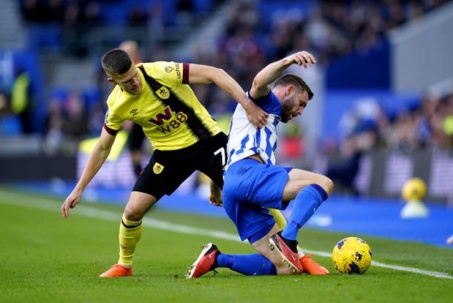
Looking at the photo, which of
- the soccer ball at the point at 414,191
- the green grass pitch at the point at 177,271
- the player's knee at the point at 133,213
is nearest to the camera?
the green grass pitch at the point at 177,271

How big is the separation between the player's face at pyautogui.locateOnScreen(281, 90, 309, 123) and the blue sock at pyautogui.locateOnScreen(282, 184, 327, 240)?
2.33 feet

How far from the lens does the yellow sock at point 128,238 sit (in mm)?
9349

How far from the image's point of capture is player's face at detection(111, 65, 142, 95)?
8914 millimetres

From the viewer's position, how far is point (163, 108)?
931cm

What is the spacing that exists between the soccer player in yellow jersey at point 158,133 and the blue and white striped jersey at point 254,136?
0.44m

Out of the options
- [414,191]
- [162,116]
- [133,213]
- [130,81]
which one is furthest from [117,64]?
[414,191]

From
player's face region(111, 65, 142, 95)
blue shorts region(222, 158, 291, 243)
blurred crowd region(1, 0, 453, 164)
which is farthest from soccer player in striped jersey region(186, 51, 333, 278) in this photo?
blurred crowd region(1, 0, 453, 164)

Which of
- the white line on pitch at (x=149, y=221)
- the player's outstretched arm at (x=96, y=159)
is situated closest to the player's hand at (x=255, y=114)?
the player's outstretched arm at (x=96, y=159)

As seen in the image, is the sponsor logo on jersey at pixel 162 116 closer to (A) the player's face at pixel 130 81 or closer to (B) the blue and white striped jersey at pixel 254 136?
(A) the player's face at pixel 130 81

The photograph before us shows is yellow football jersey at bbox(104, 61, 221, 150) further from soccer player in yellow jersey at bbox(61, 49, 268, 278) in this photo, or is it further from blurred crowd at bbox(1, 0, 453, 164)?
blurred crowd at bbox(1, 0, 453, 164)

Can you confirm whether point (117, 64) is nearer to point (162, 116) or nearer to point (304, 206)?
point (162, 116)

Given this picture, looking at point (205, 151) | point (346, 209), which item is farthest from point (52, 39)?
point (205, 151)

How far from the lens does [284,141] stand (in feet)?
90.7

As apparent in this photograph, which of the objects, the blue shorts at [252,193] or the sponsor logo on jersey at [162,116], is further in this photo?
the sponsor logo on jersey at [162,116]
